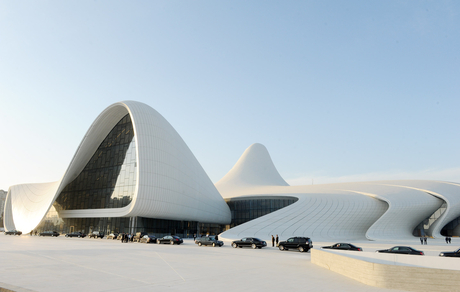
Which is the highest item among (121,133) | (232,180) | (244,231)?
(121,133)

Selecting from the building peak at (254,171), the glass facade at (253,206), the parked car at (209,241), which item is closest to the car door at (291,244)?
the parked car at (209,241)

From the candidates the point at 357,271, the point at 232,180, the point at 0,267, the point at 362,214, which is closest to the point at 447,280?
the point at 357,271

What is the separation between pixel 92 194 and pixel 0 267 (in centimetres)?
3867

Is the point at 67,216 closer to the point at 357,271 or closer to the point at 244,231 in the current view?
the point at 244,231

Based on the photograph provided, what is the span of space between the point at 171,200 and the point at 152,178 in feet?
14.9

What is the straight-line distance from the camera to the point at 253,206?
6159 cm

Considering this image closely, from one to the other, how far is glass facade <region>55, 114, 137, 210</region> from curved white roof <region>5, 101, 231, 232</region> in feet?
3.48

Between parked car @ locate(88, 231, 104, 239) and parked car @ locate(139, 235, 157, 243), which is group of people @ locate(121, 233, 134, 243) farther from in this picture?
parked car @ locate(88, 231, 104, 239)

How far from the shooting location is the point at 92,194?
49969 millimetres

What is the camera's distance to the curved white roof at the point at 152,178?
142 ft

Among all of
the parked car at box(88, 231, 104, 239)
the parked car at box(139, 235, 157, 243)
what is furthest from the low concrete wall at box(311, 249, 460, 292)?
the parked car at box(88, 231, 104, 239)

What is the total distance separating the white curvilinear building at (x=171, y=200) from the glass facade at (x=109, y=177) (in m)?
0.15

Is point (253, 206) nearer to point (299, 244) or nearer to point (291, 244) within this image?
point (291, 244)

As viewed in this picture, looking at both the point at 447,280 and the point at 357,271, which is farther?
the point at 357,271
